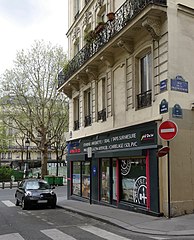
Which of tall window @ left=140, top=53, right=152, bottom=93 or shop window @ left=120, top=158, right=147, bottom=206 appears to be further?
tall window @ left=140, top=53, right=152, bottom=93

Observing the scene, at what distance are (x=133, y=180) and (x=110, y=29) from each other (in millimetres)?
6544

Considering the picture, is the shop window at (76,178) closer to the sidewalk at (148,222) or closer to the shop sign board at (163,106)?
the sidewalk at (148,222)

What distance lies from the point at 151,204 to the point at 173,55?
521 cm

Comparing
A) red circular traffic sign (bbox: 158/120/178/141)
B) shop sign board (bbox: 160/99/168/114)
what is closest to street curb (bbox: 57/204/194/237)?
red circular traffic sign (bbox: 158/120/178/141)

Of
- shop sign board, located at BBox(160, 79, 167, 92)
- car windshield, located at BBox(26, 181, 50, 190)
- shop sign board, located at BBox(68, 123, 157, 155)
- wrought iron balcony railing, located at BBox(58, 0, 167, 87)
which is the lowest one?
car windshield, located at BBox(26, 181, 50, 190)

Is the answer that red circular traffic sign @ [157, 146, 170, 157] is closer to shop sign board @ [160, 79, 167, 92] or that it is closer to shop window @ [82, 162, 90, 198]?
shop sign board @ [160, 79, 167, 92]

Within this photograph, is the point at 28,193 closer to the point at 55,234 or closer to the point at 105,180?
the point at 105,180

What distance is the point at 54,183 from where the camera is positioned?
3475cm

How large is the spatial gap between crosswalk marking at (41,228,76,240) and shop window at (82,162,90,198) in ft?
26.8

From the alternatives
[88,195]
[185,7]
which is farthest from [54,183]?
[185,7]

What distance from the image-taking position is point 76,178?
2072 cm

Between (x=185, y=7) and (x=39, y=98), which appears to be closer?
(x=185, y=7)

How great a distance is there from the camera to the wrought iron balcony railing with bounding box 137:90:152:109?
43.3 ft

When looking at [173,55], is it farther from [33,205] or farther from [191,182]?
[33,205]
